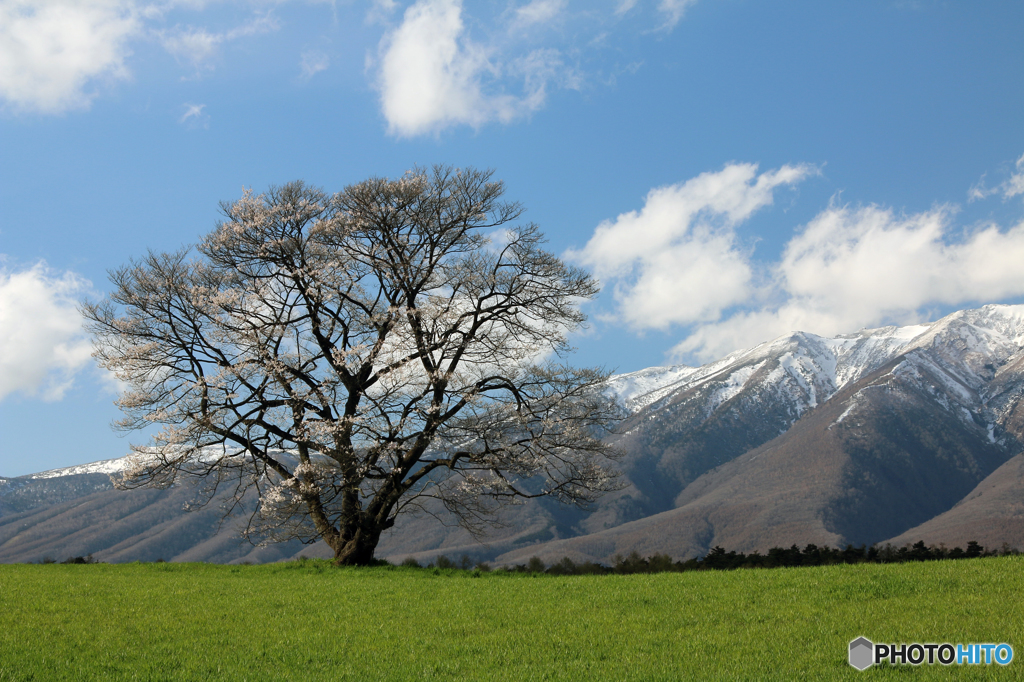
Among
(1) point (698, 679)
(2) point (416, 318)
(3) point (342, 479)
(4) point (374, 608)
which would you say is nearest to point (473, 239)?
(2) point (416, 318)

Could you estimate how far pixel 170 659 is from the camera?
Answer: 11.6m

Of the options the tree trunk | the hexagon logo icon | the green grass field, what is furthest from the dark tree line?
the hexagon logo icon

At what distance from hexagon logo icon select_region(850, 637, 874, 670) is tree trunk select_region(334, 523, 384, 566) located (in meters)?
16.2

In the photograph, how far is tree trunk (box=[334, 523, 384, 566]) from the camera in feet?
77.6

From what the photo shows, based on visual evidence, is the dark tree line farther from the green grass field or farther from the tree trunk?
the green grass field

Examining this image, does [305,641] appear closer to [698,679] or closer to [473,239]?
[698,679]

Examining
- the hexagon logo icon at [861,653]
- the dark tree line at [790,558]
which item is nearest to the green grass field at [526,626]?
the hexagon logo icon at [861,653]

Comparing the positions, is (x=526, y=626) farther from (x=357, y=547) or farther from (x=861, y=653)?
(x=357, y=547)

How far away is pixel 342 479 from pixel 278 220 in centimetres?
889

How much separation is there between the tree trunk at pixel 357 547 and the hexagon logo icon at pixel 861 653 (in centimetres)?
1624

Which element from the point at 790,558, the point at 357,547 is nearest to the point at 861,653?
the point at 790,558

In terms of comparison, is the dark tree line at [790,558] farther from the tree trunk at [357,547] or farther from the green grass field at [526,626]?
the green grass field at [526,626]

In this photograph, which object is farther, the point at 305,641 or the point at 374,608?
the point at 374,608

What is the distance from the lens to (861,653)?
10.5 m
